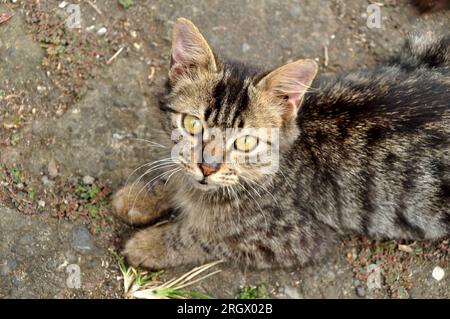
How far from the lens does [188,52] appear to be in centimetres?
318

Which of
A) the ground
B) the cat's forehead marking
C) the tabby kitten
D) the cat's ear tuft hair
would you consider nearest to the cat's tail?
the tabby kitten

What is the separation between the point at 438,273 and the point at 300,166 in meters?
1.39

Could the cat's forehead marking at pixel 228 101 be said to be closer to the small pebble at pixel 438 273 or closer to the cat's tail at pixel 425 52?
the cat's tail at pixel 425 52

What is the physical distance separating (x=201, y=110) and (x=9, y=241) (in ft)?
5.31

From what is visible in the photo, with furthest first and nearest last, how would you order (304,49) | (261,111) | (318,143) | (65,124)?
1. (304,49)
2. (65,124)
3. (318,143)
4. (261,111)

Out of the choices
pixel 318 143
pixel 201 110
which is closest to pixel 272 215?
pixel 318 143

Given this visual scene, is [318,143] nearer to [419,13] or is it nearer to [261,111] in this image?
[261,111]

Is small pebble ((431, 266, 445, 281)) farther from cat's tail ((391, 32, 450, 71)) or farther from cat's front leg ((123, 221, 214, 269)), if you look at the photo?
cat's front leg ((123, 221, 214, 269))

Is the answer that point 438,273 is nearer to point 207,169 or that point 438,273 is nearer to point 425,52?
point 425,52

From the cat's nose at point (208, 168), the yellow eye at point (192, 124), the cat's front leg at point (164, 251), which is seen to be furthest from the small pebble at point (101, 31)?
the cat's nose at point (208, 168)

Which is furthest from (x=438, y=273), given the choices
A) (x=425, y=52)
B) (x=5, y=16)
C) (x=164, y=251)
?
(x=5, y=16)

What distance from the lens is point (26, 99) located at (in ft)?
13.3
